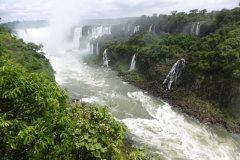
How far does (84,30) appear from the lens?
56000 millimetres

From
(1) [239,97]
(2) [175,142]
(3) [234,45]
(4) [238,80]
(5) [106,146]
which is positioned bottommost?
(2) [175,142]

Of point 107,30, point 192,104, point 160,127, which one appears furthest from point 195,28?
point 107,30

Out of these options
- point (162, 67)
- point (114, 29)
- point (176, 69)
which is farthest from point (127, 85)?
point (114, 29)

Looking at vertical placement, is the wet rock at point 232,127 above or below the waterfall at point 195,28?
below

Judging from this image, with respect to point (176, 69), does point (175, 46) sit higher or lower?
higher

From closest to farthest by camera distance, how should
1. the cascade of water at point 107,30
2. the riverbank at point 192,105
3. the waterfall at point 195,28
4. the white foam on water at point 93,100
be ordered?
the riverbank at point 192,105 → the white foam on water at point 93,100 → the waterfall at point 195,28 → the cascade of water at point 107,30

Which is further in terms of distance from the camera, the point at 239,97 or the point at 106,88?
the point at 106,88

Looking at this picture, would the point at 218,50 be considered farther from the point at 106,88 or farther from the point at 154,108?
the point at 106,88

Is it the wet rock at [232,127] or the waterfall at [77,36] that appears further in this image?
the waterfall at [77,36]

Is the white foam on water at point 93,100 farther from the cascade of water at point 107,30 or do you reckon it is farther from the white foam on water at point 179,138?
the cascade of water at point 107,30

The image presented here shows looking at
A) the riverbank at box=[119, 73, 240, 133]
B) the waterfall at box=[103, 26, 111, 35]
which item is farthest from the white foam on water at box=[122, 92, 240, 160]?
the waterfall at box=[103, 26, 111, 35]

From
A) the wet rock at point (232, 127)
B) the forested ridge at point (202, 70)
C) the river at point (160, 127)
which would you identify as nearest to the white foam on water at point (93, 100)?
the river at point (160, 127)

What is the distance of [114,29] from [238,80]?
43.0 meters

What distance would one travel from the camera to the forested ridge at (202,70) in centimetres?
1637
